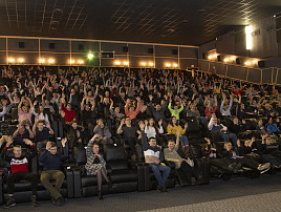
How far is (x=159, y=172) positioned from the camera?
553cm

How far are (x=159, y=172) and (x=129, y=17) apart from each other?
993 centimetres

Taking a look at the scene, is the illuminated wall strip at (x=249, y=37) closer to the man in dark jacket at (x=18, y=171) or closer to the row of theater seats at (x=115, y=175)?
the row of theater seats at (x=115, y=175)

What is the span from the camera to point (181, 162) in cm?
599

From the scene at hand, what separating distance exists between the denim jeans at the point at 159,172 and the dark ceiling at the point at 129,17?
25.8 ft

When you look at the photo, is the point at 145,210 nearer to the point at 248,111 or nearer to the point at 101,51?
the point at 248,111

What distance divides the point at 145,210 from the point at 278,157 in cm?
381

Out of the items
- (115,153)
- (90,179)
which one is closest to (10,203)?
(90,179)

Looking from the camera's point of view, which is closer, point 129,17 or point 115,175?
point 115,175

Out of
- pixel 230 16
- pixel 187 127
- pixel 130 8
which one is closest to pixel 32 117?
pixel 187 127

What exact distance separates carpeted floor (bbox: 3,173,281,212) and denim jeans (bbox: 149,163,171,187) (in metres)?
0.22

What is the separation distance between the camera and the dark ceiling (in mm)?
11812

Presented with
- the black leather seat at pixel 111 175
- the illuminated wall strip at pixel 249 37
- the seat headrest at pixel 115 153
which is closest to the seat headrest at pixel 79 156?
the black leather seat at pixel 111 175

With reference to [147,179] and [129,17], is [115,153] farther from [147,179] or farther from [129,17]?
[129,17]

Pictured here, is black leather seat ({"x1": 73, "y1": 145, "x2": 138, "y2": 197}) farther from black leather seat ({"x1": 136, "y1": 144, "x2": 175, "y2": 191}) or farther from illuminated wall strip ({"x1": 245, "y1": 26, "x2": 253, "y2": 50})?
illuminated wall strip ({"x1": 245, "y1": 26, "x2": 253, "y2": 50})
